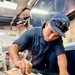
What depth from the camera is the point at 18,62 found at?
3.04 ft

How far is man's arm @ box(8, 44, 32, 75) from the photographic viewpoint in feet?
2.73

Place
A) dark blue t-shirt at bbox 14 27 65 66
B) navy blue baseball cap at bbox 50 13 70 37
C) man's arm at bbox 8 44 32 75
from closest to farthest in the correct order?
man's arm at bbox 8 44 32 75 → navy blue baseball cap at bbox 50 13 70 37 → dark blue t-shirt at bbox 14 27 65 66

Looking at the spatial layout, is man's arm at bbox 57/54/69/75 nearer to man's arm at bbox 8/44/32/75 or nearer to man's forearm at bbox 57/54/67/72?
man's forearm at bbox 57/54/67/72

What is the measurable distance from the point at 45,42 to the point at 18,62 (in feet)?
1.64

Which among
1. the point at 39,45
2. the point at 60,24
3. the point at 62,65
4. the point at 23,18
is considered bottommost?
the point at 62,65

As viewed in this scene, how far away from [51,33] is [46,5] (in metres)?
1.10

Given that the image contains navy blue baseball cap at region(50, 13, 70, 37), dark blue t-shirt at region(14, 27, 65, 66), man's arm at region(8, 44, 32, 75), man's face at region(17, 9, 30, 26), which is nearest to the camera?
man's arm at region(8, 44, 32, 75)

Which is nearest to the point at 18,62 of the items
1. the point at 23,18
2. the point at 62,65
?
the point at 62,65

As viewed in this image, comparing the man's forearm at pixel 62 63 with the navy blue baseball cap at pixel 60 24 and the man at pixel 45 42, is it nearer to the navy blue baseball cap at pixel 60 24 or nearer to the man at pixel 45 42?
the man at pixel 45 42

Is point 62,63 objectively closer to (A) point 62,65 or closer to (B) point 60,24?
(A) point 62,65

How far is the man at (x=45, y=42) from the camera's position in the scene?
1.17 m

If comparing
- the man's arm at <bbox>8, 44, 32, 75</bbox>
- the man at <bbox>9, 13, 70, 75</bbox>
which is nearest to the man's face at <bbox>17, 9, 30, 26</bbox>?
the man at <bbox>9, 13, 70, 75</bbox>

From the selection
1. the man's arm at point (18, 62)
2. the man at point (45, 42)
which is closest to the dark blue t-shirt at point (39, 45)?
the man at point (45, 42)

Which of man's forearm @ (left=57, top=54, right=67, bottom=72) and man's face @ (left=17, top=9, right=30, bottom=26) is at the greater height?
man's face @ (left=17, top=9, right=30, bottom=26)
